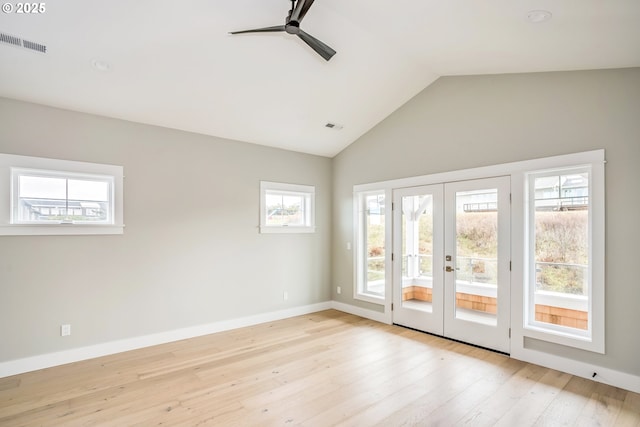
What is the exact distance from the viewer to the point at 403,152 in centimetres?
503

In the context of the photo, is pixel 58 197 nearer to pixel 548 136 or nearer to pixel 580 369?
pixel 548 136

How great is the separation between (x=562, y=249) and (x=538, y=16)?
2.36 metres

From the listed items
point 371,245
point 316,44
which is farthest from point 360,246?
point 316,44

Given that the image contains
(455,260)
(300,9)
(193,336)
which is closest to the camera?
(300,9)

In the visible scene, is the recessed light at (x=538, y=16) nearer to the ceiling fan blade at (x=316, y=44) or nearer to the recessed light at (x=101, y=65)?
the ceiling fan blade at (x=316, y=44)

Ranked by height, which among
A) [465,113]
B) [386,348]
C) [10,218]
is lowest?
[386,348]

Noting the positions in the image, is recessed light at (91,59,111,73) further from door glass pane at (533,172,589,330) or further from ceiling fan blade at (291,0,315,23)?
door glass pane at (533,172,589,330)

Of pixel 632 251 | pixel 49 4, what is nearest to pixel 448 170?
pixel 632 251

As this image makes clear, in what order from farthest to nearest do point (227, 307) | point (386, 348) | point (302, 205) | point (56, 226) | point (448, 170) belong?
point (302, 205) → point (227, 307) → point (448, 170) → point (386, 348) → point (56, 226)

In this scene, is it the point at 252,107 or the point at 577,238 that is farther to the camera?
the point at 252,107

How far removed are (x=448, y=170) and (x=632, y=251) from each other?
2.06 metres

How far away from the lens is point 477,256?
419 centimetres

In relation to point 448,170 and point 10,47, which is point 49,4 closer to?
point 10,47

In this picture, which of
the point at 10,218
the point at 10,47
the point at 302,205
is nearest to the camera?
the point at 10,47
